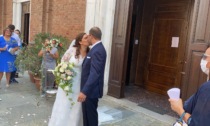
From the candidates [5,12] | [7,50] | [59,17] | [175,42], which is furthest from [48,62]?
[5,12]

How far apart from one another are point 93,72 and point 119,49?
107 inches

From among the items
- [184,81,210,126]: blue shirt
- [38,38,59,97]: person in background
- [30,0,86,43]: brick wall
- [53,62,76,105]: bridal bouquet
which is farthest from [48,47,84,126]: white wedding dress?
[30,0,86,43]: brick wall

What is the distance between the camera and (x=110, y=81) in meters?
6.43

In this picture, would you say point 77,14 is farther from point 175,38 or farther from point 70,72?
point 70,72

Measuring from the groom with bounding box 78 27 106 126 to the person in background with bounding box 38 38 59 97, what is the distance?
2.50 meters

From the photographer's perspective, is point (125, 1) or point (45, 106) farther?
point (125, 1)

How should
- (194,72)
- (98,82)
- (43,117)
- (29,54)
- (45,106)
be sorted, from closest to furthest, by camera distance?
(98,82)
(194,72)
(43,117)
(45,106)
(29,54)

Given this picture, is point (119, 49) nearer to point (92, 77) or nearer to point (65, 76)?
point (65, 76)

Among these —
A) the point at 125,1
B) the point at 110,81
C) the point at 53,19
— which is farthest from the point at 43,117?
the point at 53,19

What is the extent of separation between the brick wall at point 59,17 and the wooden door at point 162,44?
2097 mm

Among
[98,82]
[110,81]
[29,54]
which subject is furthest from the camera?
[29,54]

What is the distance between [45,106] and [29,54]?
2211 millimetres

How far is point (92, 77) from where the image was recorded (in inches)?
139

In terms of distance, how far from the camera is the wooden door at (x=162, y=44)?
21.5 ft
